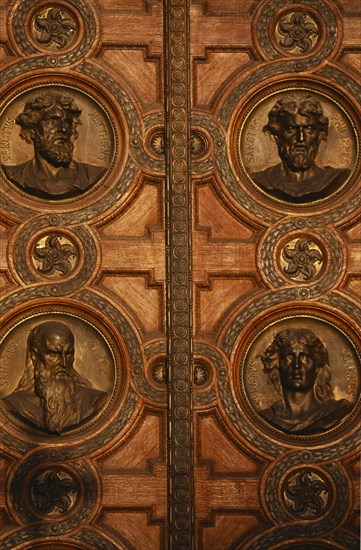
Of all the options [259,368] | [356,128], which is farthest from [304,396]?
[356,128]

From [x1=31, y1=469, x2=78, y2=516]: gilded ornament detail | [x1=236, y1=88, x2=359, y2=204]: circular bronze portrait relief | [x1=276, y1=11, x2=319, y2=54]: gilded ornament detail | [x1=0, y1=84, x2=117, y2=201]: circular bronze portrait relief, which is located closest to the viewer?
[x1=31, y1=469, x2=78, y2=516]: gilded ornament detail

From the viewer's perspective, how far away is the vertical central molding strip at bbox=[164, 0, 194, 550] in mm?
9234

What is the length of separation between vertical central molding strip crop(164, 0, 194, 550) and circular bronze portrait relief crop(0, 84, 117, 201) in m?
0.49

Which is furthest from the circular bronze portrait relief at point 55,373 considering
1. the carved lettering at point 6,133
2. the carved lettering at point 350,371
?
the carved lettering at point 350,371

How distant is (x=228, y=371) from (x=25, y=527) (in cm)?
177

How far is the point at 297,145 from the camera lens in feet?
31.1

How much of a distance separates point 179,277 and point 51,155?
1.25 meters

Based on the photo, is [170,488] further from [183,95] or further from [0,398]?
[183,95]

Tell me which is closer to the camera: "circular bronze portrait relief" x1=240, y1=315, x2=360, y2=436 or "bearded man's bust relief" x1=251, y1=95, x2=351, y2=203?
"circular bronze portrait relief" x1=240, y1=315, x2=360, y2=436

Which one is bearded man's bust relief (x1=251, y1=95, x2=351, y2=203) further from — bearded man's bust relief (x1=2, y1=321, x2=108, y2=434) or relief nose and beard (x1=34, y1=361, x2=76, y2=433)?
relief nose and beard (x1=34, y1=361, x2=76, y2=433)

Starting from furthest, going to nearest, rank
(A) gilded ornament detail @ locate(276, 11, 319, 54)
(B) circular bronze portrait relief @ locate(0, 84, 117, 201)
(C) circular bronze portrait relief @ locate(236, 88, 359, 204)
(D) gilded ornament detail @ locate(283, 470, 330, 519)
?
(A) gilded ornament detail @ locate(276, 11, 319, 54)
(C) circular bronze portrait relief @ locate(236, 88, 359, 204)
(B) circular bronze portrait relief @ locate(0, 84, 117, 201)
(D) gilded ornament detail @ locate(283, 470, 330, 519)

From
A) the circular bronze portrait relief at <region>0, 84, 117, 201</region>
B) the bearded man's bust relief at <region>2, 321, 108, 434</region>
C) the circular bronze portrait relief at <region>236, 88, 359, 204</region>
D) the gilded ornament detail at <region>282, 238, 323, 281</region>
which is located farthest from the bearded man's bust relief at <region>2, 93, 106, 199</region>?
the gilded ornament detail at <region>282, 238, 323, 281</region>

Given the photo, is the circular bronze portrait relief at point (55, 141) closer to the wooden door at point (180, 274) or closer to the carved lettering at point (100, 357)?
the wooden door at point (180, 274)

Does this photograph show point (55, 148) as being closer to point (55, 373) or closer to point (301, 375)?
point (55, 373)
